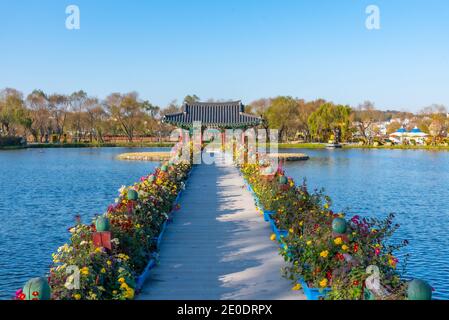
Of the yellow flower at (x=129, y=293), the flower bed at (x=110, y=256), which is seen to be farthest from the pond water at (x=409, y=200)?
the yellow flower at (x=129, y=293)

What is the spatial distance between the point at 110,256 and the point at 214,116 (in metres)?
21.9

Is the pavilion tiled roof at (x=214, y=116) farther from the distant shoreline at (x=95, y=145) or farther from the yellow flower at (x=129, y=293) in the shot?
the distant shoreline at (x=95, y=145)

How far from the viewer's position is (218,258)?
725 cm

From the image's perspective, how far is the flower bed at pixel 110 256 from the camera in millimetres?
4633

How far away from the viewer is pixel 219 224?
9812 millimetres

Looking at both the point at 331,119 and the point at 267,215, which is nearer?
the point at 267,215

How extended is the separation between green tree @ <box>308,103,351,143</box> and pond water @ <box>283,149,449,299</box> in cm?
3173

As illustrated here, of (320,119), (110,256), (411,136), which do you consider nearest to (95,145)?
(320,119)

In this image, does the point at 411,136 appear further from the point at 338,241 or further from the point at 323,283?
the point at 323,283

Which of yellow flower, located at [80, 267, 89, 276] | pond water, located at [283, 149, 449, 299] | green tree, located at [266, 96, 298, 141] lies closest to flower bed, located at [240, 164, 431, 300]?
yellow flower, located at [80, 267, 89, 276]

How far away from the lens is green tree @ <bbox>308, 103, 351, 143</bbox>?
6650 centimetres

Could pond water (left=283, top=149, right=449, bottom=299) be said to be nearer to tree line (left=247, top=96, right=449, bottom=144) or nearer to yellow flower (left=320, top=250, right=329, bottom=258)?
yellow flower (left=320, top=250, right=329, bottom=258)

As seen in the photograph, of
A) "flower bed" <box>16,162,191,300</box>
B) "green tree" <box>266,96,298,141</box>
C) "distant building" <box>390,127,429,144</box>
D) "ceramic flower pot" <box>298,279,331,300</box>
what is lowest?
"ceramic flower pot" <box>298,279,331,300</box>

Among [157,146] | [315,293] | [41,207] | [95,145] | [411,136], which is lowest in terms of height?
[41,207]
